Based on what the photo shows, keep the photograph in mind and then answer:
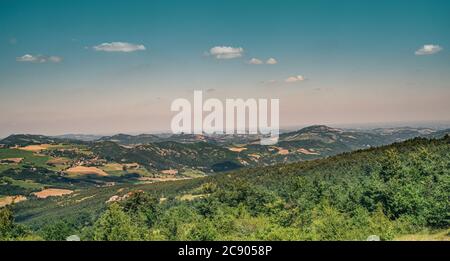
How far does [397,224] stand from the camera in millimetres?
21484

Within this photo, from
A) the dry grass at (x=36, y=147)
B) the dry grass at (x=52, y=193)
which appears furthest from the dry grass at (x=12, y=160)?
the dry grass at (x=52, y=193)

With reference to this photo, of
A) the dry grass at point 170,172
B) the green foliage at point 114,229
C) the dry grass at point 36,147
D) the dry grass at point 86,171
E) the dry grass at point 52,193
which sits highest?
the green foliage at point 114,229

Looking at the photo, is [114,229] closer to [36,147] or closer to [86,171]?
[86,171]

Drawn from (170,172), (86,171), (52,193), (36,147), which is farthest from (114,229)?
(36,147)

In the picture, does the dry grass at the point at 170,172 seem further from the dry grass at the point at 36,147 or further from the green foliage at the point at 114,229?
the green foliage at the point at 114,229

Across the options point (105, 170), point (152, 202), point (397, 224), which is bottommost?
point (105, 170)

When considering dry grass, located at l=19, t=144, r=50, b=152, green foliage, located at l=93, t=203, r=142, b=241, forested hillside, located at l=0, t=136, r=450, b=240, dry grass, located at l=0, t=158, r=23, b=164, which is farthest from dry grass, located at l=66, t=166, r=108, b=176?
green foliage, located at l=93, t=203, r=142, b=241

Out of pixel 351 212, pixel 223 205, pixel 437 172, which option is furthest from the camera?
pixel 223 205

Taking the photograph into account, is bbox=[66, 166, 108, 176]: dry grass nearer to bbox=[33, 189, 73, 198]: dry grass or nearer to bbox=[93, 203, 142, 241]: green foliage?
bbox=[33, 189, 73, 198]: dry grass

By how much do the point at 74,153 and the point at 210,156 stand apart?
193ft

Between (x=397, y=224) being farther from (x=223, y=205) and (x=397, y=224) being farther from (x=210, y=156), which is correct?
(x=210, y=156)
